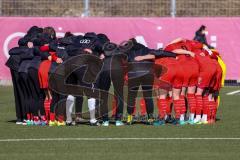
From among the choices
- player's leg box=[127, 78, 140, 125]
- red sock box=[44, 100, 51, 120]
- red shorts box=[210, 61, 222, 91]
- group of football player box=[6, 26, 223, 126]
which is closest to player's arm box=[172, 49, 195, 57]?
group of football player box=[6, 26, 223, 126]

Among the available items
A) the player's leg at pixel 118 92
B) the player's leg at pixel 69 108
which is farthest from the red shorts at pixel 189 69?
the player's leg at pixel 69 108

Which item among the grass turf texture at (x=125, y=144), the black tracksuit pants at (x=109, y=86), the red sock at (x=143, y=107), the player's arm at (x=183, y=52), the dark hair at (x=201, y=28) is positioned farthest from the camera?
the dark hair at (x=201, y=28)

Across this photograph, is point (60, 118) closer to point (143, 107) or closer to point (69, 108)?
point (69, 108)

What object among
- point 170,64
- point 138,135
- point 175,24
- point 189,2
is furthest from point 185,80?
A: point 189,2

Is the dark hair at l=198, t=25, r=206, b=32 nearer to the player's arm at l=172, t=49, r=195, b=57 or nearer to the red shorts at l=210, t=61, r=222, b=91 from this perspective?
the red shorts at l=210, t=61, r=222, b=91

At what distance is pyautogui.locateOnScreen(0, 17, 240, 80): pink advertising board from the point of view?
32500 millimetres

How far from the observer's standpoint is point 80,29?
108 feet

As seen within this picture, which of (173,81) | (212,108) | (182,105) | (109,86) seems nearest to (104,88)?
(109,86)

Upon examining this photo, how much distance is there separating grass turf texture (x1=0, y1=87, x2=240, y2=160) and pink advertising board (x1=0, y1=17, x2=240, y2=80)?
36.0ft

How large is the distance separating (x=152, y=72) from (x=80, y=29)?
41.5 feet

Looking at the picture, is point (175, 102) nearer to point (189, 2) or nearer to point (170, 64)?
point (170, 64)

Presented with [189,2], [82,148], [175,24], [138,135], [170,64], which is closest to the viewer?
[82,148]

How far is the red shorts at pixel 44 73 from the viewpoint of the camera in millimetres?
20641

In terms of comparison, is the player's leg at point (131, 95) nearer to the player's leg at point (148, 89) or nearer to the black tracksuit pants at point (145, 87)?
the black tracksuit pants at point (145, 87)
